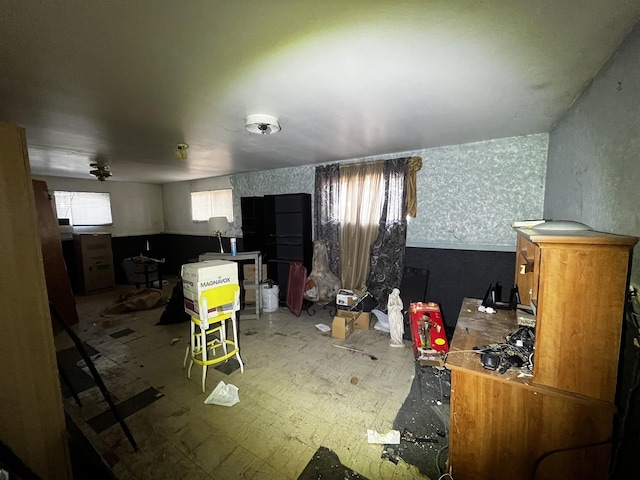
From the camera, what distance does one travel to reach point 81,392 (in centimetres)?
229

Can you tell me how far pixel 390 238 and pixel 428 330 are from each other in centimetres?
136

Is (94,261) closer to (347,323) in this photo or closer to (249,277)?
(249,277)

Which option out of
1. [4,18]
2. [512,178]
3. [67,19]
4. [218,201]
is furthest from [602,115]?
[218,201]

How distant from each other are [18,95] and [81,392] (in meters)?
2.45

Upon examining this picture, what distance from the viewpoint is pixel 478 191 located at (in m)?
3.04

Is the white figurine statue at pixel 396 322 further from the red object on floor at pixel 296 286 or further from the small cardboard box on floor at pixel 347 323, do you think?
the red object on floor at pixel 296 286

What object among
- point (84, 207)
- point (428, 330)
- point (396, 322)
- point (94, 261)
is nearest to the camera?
point (428, 330)

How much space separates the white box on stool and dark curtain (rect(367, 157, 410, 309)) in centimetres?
206

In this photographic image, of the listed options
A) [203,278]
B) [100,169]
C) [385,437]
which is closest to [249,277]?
[203,278]

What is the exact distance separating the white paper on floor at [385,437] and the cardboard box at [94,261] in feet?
20.3

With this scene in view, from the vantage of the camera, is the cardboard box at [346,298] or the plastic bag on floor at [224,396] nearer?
the plastic bag on floor at [224,396]

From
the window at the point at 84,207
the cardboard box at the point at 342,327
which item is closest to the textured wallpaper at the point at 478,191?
the cardboard box at the point at 342,327

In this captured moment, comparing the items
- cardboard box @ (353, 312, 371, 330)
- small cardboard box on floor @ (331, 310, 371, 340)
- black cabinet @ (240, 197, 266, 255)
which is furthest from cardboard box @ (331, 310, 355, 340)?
black cabinet @ (240, 197, 266, 255)

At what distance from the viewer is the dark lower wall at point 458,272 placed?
301 centimetres
